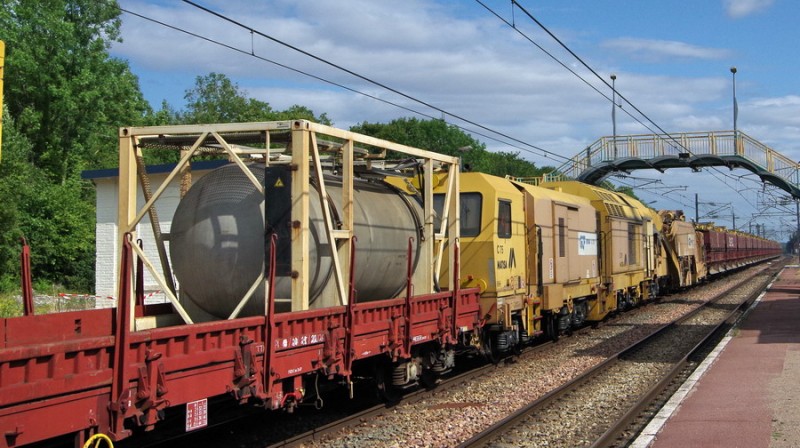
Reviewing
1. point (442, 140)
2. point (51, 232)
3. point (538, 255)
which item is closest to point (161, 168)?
point (51, 232)

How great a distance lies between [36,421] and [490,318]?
879 cm

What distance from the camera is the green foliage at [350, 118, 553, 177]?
7244 cm

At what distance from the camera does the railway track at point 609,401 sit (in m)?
8.94

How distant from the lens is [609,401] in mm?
11219

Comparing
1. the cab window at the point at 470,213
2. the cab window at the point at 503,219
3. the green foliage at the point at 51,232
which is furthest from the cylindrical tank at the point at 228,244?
the green foliage at the point at 51,232

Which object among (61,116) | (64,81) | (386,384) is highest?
(64,81)

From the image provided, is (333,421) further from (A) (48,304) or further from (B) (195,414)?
(A) (48,304)

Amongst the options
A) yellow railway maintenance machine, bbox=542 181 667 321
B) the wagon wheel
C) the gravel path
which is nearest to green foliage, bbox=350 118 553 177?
yellow railway maintenance machine, bbox=542 181 667 321

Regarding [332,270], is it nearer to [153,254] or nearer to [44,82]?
[153,254]

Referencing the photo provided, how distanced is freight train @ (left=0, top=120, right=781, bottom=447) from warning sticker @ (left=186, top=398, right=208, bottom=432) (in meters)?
0.01

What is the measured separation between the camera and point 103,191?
26.7 meters

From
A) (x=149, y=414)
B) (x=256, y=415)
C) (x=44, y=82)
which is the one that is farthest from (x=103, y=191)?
(x=149, y=414)

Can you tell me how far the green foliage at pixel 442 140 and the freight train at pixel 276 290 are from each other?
54.6 metres

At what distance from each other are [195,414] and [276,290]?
2.02 meters
